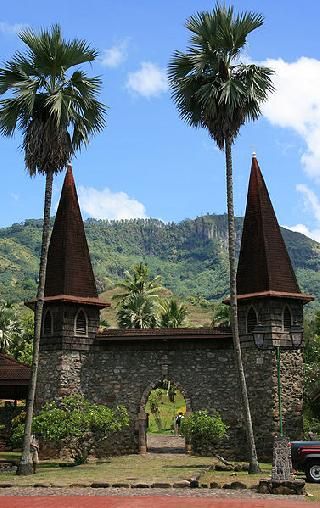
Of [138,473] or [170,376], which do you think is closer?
[138,473]

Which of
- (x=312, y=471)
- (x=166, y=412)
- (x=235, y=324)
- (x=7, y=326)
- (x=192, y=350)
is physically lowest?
(x=312, y=471)

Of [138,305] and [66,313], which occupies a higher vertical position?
[138,305]

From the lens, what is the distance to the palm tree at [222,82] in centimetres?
2262

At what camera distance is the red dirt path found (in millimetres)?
13781

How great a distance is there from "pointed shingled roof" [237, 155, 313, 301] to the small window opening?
664 centimetres

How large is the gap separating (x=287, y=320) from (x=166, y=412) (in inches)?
1151

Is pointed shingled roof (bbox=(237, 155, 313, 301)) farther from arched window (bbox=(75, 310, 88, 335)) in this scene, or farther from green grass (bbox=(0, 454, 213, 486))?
green grass (bbox=(0, 454, 213, 486))

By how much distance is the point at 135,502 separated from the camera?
14312 mm

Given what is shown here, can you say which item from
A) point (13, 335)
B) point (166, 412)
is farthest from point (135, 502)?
point (13, 335)

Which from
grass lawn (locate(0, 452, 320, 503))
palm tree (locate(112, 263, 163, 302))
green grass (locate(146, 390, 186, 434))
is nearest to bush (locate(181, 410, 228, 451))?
grass lawn (locate(0, 452, 320, 503))

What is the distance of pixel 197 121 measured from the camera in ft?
78.1

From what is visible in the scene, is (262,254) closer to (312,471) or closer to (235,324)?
(235,324)

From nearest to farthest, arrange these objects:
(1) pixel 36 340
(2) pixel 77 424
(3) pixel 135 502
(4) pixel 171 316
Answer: (3) pixel 135 502 < (1) pixel 36 340 < (2) pixel 77 424 < (4) pixel 171 316

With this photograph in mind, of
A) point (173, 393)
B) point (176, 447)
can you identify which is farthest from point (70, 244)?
point (173, 393)
